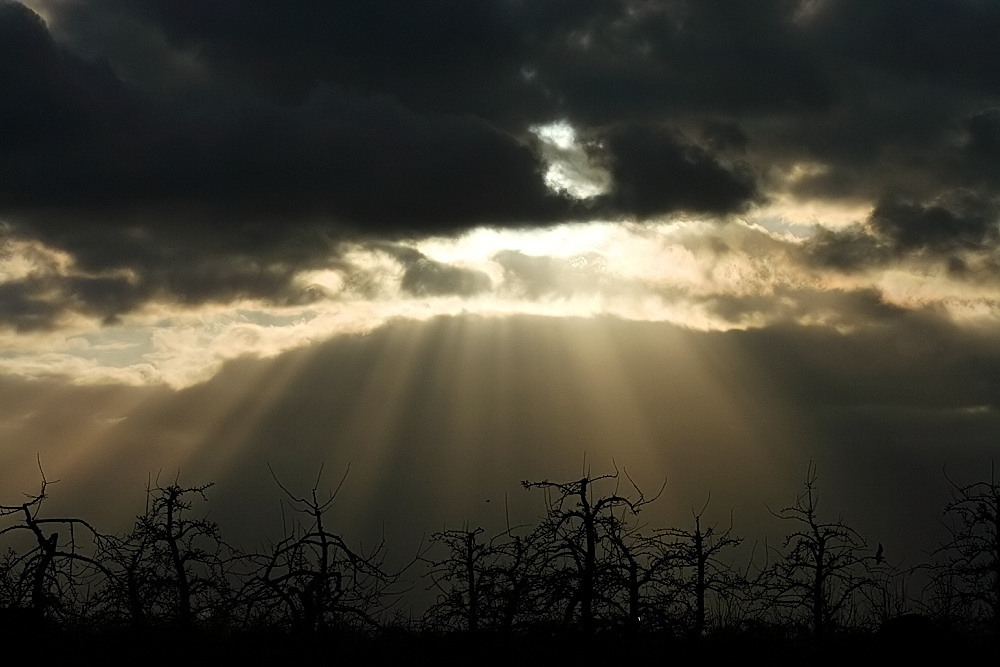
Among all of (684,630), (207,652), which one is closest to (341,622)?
(207,652)

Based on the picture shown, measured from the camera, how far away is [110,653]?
1268 centimetres

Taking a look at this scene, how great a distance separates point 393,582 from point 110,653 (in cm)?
387

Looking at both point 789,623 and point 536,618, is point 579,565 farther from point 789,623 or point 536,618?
point 789,623

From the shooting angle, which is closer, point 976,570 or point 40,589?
point 40,589

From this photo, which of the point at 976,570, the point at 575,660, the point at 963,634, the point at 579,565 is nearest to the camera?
the point at 575,660

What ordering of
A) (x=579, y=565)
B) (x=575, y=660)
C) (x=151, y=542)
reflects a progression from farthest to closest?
1. (x=151, y=542)
2. (x=579, y=565)
3. (x=575, y=660)

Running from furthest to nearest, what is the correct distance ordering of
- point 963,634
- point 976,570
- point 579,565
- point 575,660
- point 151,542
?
point 976,570 < point 151,542 < point 579,565 < point 963,634 < point 575,660

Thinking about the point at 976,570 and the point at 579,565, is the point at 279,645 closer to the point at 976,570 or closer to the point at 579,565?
the point at 579,565

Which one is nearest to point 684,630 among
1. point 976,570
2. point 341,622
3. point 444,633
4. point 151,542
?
point 444,633

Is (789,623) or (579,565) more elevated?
(579,565)

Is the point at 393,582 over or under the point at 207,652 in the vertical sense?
over

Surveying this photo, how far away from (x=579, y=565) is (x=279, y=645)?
14.3 feet

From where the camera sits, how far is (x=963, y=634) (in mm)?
12953

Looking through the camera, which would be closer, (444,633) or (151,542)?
(444,633)
